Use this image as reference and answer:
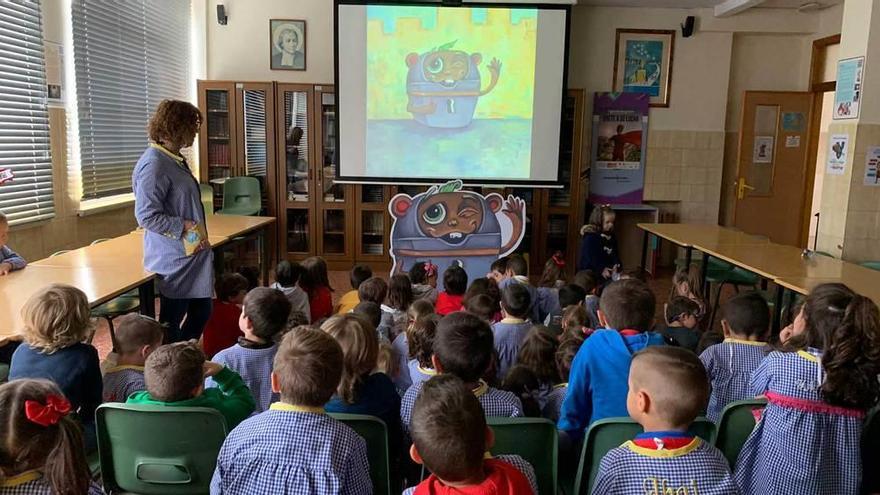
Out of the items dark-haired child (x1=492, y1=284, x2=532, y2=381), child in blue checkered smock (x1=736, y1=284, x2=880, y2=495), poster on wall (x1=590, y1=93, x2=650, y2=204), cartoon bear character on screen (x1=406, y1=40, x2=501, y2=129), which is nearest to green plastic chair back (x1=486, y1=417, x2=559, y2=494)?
child in blue checkered smock (x1=736, y1=284, x2=880, y2=495)

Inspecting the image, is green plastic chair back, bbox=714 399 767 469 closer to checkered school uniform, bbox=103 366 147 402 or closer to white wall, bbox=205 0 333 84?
checkered school uniform, bbox=103 366 147 402

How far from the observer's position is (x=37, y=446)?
123 cm

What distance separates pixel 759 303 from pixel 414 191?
15.8 feet

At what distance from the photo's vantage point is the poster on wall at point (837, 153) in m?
4.95

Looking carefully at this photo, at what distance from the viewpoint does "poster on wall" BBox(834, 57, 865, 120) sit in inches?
188

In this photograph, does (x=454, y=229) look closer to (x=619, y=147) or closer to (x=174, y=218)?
(x=174, y=218)

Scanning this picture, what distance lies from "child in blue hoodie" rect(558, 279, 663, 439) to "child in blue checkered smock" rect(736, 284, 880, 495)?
37 centimetres

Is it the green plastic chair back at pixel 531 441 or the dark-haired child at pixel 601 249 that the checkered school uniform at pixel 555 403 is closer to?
the green plastic chair back at pixel 531 441

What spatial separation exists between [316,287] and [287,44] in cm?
384

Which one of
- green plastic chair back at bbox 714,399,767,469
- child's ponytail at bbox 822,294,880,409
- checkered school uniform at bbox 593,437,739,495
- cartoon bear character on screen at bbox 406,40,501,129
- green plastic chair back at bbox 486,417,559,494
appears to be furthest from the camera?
cartoon bear character on screen at bbox 406,40,501,129

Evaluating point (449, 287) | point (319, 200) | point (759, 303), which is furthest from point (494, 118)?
point (759, 303)

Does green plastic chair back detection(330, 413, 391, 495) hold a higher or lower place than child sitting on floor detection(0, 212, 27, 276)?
lower

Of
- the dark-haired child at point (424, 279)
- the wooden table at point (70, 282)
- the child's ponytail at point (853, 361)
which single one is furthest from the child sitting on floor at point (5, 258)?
the child's ponytail at point (853, 361)

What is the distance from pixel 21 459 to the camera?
123 cm
